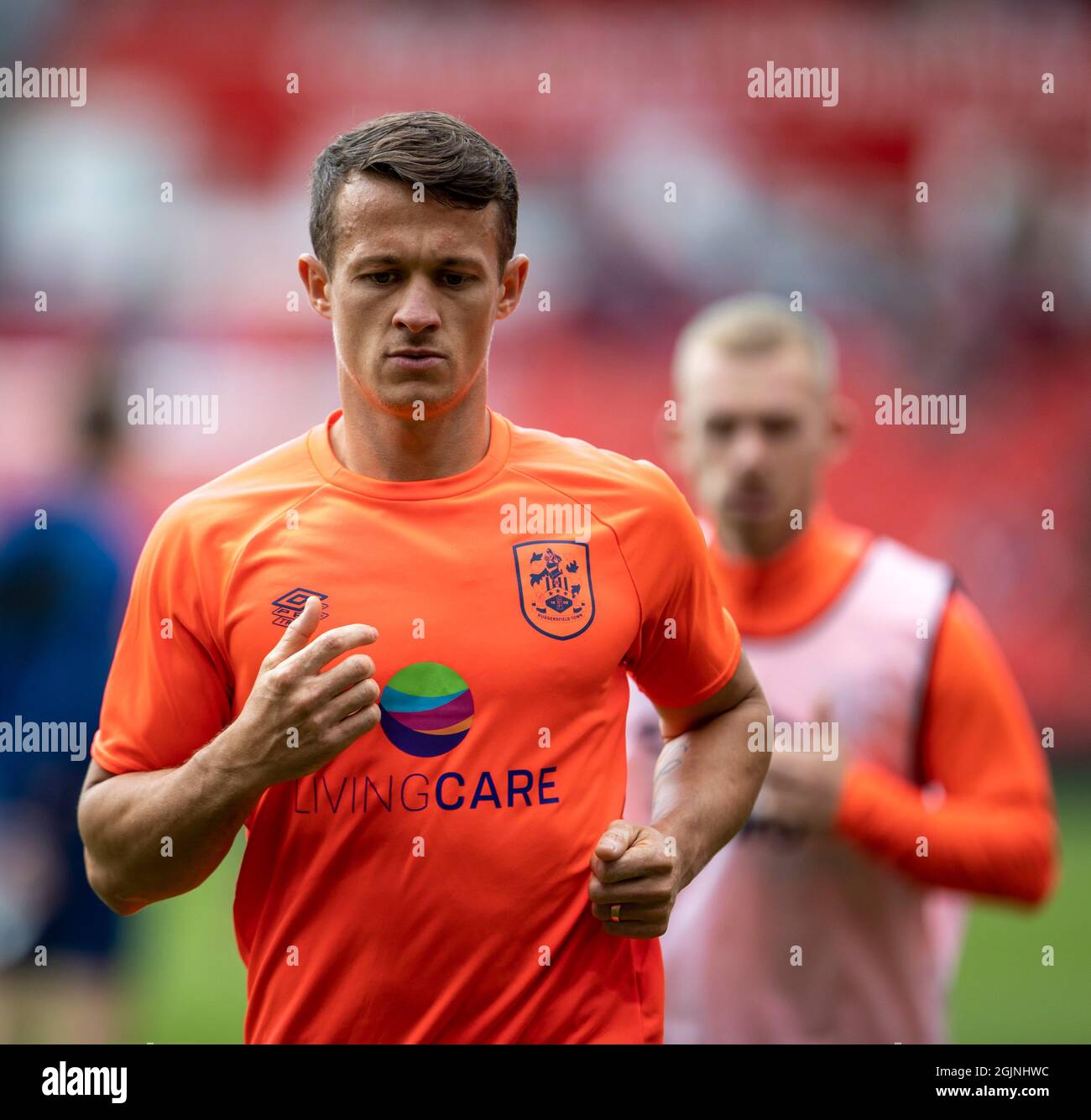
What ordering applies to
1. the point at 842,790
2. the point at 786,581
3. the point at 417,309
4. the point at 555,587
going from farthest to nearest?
the point at 786,581, the point at 842,790, the point at 555,587, the point at 417,309

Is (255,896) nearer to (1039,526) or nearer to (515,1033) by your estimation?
(515,1033)

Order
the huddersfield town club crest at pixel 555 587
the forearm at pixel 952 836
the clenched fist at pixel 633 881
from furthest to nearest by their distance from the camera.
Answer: the forearm at pixel 952 836
the huddersfield town club crest at pixel 555 587
the clenched fist at pixel 633 881

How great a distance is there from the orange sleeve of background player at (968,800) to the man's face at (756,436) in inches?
22.7

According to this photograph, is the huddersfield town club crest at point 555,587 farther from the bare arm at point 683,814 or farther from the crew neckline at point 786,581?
the crew neckline at point 786,581

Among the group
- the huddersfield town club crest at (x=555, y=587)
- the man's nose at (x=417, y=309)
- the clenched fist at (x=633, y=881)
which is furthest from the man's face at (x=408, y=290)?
the clenched fist at (x=633, y=881)

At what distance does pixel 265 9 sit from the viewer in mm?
13422

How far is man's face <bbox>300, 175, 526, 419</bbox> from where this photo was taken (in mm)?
2439

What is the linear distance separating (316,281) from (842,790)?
1749mm

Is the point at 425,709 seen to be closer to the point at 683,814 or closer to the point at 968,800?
the point at 683,814

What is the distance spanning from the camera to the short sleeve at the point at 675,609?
103 inches

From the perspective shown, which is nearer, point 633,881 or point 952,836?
point 633,881

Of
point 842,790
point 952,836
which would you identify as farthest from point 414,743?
point 952,836

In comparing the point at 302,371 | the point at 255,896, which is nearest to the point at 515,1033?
the point at 255,896

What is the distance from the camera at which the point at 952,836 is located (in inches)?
142
